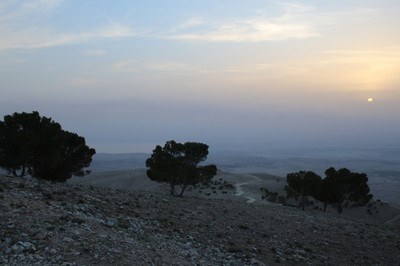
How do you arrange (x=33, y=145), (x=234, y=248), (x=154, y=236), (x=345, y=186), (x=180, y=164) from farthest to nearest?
(x=345, y=186), (x=180, y=164), (x=33, y=145), (x=234, y=248), (x=154, y=236)

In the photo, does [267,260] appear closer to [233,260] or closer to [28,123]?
[233,260]

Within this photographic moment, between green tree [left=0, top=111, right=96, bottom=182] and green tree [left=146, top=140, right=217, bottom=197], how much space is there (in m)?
7.92

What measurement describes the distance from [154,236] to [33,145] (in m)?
18.6

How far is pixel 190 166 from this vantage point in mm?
35906

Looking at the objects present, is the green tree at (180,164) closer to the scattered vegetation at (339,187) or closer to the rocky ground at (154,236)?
the rocky ground at (154,236)

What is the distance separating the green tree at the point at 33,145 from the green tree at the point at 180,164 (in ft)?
26.0

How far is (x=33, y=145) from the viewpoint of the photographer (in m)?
30.1

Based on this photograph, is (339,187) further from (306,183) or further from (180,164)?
(180,164)

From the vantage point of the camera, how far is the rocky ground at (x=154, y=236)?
38.7ft

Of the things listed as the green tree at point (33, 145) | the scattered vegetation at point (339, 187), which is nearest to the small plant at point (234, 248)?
the green tree at point (33, 145)

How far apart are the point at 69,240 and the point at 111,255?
1.41 meters

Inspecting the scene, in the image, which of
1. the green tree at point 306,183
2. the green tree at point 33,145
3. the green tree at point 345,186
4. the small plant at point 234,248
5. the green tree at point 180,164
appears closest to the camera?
the small plant at point 234,248

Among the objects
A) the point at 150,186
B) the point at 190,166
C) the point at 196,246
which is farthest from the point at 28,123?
the point at 150,186

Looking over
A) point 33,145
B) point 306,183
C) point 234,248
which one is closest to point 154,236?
point 234,248
